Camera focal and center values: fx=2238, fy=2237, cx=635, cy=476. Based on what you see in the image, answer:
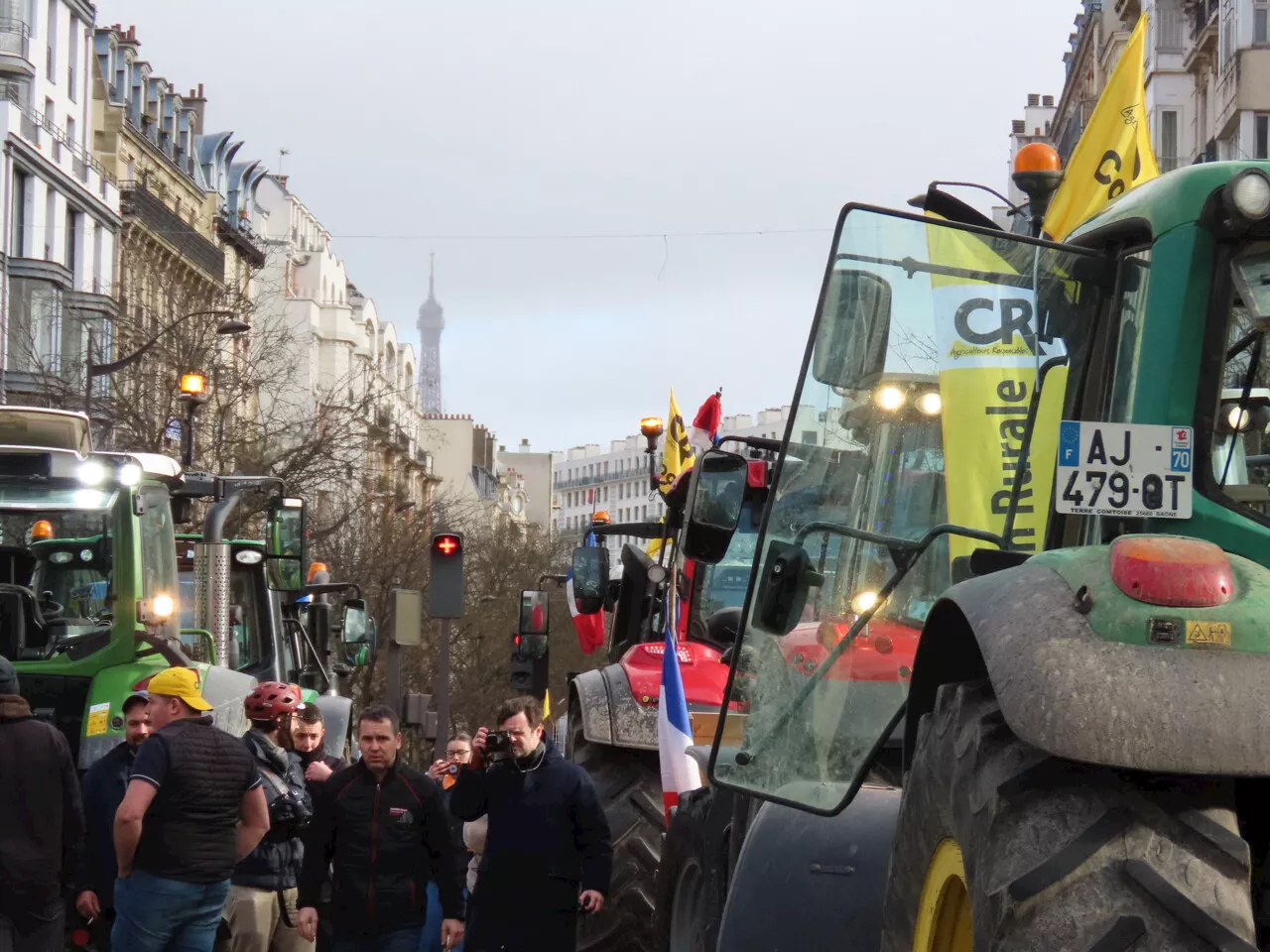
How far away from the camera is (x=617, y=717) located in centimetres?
1058

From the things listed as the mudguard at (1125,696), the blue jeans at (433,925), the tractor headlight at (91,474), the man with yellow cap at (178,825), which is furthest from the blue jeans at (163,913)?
the mudguard at (1125,696)

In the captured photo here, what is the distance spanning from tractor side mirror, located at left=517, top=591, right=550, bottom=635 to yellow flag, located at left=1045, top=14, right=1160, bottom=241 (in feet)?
27.3

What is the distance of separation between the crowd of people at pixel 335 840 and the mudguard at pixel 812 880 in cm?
293

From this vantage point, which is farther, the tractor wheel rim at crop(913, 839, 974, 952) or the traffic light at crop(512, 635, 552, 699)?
the traffic light at crop(512, 635, 552, 699)

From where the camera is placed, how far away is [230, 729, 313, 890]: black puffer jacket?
10.1m

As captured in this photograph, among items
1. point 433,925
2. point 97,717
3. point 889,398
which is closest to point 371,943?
point 433,925

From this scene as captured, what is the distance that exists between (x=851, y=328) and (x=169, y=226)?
5649 centimetres

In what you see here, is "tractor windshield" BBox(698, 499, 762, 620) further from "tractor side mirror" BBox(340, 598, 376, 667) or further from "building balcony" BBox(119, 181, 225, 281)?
"building balcony" BBox(119, 181, 225, 281)

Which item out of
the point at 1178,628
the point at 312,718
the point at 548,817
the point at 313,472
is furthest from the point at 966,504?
the point at 313,472

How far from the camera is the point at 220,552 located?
46.5 ft

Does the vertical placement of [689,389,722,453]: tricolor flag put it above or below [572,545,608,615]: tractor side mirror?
above

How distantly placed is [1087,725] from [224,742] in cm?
597

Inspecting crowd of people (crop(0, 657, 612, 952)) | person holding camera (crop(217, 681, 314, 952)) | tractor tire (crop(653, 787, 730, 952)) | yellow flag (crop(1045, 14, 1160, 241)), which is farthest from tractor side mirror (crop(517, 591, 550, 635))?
yellow flag (crop(1045, 14, 1160, 241))

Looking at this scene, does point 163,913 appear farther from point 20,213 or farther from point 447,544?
point 20,213
